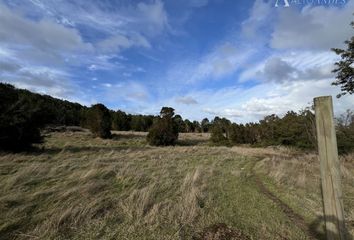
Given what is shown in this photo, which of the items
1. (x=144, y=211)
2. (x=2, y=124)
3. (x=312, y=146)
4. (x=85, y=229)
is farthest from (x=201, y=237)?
(x=312, y=146)

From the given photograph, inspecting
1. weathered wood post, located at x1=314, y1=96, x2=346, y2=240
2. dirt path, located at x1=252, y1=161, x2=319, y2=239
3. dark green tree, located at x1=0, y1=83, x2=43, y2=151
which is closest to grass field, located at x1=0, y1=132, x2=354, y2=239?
dirt path, located at x1=252, y1=161, x2=319, y2=239

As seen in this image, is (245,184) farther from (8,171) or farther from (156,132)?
(156,132)

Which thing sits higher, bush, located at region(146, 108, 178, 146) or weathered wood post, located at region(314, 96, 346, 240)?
bush, located at region(146, 108, 178, 146)

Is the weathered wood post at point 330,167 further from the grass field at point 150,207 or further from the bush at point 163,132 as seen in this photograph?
the bush at point 163,132

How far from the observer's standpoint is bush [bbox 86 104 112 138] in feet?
128

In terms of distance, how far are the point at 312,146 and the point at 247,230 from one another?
939 inches

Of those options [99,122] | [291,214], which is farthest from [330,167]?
[99,122]

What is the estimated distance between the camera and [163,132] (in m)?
38.2

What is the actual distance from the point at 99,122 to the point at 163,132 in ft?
28.2

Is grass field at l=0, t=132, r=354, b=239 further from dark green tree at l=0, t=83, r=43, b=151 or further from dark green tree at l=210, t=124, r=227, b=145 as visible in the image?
dark green tree at l=210, t=124, r=227, b=145

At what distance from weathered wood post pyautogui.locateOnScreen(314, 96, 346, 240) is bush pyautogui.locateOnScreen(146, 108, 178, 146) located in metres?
33.1

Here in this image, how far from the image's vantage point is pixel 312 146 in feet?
88.9

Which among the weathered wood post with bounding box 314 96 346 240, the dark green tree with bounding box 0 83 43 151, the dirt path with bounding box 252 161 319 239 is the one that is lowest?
the dirt path with bounding box 252 161 319 239

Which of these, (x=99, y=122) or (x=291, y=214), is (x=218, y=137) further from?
(x=291, y=214)
